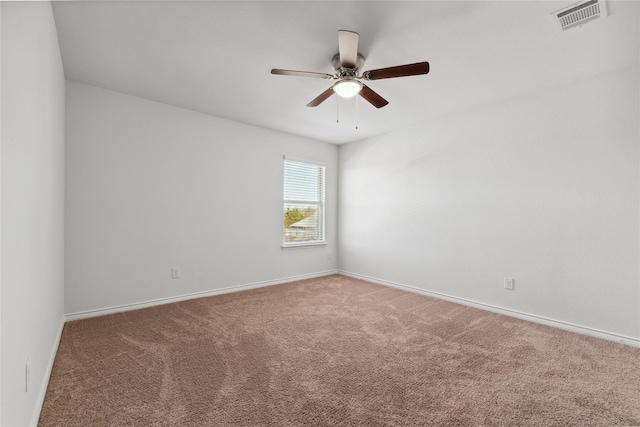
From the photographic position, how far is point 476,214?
11.7 feet

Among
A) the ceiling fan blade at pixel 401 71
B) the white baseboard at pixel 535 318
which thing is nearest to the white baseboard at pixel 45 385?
the ceiling fan blade at pixel 401 71

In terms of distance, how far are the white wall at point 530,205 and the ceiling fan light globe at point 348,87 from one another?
76.0 inches

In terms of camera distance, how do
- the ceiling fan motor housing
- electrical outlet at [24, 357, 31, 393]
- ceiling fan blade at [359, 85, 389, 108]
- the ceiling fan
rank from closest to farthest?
1. electrical outlet at [24, 357, 31, 393]
2. the ceiling fan
3. the ceiling fan motor housing
4. ceiling fan blade at [359, 85, 389, 108]

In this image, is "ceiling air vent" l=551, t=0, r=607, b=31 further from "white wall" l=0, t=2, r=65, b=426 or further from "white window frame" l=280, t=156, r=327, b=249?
"white window frame" l=280, t=156, r=327, b=249

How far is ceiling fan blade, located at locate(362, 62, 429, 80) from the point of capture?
203 centimetres

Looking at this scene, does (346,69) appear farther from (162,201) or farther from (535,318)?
(535,318)

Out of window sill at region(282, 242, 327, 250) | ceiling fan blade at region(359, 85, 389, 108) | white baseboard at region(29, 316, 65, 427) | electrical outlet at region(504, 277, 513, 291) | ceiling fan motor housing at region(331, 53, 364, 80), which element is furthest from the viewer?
window sill at region(282, 242, 327, 250)

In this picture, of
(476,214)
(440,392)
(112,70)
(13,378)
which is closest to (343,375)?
(440,392)

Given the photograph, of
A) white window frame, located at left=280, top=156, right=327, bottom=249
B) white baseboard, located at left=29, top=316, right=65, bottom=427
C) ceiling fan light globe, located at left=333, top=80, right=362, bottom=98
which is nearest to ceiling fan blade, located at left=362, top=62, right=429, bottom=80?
ceiling fan light globe, located at left=333, top=80, right=362, bottom=98

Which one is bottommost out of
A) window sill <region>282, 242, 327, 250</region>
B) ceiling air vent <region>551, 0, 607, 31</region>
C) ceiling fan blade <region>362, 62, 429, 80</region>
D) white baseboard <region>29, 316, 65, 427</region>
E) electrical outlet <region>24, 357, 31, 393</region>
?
white baseboard <region>29, 316, 65, 427</region>

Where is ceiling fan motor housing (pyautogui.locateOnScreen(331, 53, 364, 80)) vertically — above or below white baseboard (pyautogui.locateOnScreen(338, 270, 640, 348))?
above

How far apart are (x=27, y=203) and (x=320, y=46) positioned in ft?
6.89

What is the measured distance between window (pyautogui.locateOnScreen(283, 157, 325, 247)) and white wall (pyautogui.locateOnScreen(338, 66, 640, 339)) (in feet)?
3.82

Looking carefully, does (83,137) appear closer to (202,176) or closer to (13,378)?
(202,176)
